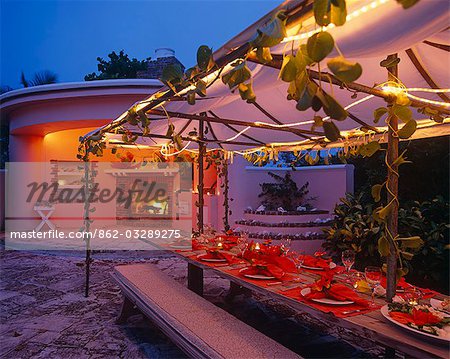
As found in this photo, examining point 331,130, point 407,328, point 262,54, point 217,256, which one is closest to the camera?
point 331,130

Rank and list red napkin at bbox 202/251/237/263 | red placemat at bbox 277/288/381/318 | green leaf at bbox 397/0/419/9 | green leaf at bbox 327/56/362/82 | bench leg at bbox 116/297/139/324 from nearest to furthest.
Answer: green leaf at bbox 397/0/419/9 → green leaf at bbox 327/56/362/82 → red placemat at bbox 277/288/381/318 → red napkin at bbox 202/251/237/263 → bench leg at bbox 116/297/139/324

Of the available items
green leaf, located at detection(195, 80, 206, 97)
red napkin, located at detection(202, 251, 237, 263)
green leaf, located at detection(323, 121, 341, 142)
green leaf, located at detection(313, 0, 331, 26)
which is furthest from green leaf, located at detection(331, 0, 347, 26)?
red napkin, located at detection(202, 251, 237, 263)

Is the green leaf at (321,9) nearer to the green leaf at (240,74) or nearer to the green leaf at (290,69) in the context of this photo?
the green leaf at (290,69)

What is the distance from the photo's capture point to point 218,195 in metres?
9.62

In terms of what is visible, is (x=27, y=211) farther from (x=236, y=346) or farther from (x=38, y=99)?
(x=236, y=346)

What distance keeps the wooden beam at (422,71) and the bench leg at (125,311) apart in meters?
3.34

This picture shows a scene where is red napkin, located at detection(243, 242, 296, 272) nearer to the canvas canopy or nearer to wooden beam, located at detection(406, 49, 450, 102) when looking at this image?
the canvas canopy

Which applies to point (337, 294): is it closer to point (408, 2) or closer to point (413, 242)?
point (413, 242)

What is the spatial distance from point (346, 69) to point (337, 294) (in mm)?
1543

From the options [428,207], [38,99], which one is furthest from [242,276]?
[38,99]

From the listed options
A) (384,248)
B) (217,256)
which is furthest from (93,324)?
(384,248)

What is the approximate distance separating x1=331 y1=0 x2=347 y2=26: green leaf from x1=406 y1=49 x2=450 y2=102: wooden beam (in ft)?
5.91

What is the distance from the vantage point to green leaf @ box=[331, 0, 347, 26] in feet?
3.15

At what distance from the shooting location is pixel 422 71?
2.71 m
